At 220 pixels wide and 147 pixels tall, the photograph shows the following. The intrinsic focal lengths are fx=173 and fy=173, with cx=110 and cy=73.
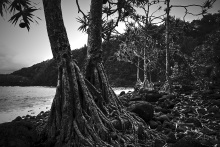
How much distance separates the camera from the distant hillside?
41156 millimetres

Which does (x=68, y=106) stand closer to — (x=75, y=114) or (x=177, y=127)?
(x=75, y=114)

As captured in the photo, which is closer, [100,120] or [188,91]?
[100,120]

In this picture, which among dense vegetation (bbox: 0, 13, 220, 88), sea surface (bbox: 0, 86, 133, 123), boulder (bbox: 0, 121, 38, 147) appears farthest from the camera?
dense vegetation (bbox: 0, 13, 220, 88)

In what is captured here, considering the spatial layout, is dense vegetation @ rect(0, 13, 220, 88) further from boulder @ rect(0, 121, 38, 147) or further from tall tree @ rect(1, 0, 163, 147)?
boulder @ rect(0, 121, 38, 147)

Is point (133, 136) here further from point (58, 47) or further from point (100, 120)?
point (58, 47)

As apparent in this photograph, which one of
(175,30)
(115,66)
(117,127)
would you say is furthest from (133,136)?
(115,66)

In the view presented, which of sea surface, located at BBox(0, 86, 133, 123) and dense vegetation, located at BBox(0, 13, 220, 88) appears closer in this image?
sea surface, located at BBox(0, 86, 133, 123)

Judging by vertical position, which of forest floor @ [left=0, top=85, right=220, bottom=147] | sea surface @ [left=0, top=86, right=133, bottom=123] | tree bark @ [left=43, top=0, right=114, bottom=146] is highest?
tree bark @ [left=43, top=0, right=114, bottom=146]

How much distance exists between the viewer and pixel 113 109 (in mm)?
4664

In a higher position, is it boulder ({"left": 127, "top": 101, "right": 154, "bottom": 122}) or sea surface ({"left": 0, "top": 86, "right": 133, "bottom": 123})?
boulder ({"left": 127, "top": 101, "right": 154, "bottom": 122})

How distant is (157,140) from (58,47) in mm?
3151

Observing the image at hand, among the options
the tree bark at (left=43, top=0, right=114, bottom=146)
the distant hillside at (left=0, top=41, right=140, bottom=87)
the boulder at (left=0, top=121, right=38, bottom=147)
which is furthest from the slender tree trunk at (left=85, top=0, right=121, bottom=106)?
the distant hillside at (left=0, top=41, right=140, bottom=87)

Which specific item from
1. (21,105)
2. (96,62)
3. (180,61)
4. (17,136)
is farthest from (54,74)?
(17,136)

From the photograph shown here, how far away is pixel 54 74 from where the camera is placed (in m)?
55.1
